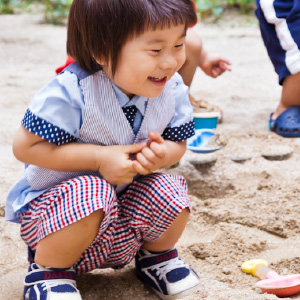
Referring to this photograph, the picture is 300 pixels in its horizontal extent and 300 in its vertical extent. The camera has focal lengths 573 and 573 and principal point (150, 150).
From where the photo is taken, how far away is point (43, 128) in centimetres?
125

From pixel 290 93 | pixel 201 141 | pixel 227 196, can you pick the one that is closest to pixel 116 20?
pixel 227 196

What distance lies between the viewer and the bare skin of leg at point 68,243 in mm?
1258

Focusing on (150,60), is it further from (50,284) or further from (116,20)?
(50,284)

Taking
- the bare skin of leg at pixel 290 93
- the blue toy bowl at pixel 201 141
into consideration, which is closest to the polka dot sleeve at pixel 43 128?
the blue toy bowl at pixel 201 141

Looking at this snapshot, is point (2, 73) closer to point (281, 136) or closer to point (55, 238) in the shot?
point (281, 136)

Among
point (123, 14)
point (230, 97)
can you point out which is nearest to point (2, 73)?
point (230, 97)

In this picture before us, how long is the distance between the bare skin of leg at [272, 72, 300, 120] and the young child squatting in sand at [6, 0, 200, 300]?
48.7 inches

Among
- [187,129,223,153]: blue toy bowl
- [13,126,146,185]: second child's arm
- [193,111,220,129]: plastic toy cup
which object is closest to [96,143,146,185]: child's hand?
[13,126,146,185]: second child's arm

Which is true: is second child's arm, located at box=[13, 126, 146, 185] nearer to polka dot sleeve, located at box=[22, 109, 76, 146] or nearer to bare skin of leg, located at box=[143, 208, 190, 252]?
polka dot sleeve, located at box=[22, 109, 76, 146]

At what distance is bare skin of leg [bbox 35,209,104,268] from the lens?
1.26 metres

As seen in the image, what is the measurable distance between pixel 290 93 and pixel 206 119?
1.46 ft

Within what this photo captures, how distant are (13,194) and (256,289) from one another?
25.3 inches

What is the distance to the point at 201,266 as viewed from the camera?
1.54 m

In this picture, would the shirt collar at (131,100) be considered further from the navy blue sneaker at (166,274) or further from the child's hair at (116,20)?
the navy blue sneaker at (166,274)
